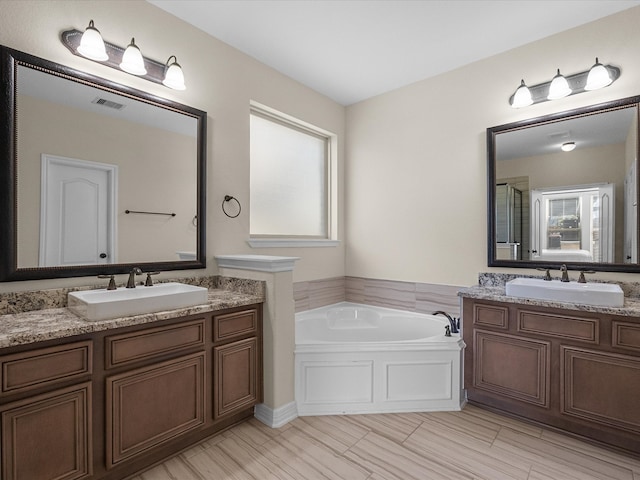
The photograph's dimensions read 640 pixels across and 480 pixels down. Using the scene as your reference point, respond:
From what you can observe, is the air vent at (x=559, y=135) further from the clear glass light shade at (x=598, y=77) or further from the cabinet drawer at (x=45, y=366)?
the cabinet drawer at (x=45, y=366)

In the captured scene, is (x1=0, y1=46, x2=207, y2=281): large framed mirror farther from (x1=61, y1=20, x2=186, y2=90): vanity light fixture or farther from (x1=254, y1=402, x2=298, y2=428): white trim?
(x1=254, y1=402, x2=298, y2=428): white trim

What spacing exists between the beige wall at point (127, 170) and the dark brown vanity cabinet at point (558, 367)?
2153 millimetres

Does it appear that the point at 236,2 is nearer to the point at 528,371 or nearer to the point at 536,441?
the point at 528,371

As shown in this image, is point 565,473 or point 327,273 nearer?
point 565,473

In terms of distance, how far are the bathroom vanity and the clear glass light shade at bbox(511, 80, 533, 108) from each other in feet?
7.98

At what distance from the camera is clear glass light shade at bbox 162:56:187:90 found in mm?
2170

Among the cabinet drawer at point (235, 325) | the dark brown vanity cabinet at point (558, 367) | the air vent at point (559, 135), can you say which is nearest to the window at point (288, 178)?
the cabinet drawer at point (235, 325)

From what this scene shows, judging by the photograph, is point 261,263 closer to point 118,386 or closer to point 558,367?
point 118,386

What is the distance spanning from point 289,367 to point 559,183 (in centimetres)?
235

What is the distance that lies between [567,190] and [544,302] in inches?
35.9

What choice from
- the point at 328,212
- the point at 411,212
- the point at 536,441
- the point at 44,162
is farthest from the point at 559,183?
the point at 44,162

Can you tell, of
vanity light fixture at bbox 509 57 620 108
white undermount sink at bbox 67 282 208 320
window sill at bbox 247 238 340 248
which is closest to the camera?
white undermount sink at bbox 67 282 208 320

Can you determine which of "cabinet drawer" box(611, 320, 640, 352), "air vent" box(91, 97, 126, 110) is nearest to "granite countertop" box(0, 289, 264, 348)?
"air vent" box(91, 97, 126, 110)

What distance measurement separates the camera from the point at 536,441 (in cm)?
200
